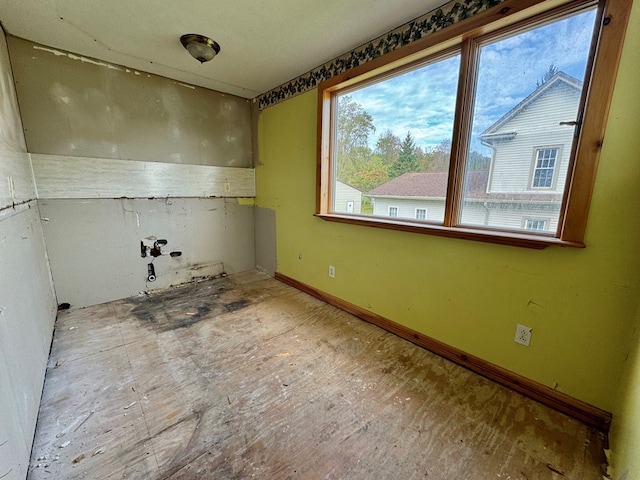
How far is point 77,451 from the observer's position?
1169mm

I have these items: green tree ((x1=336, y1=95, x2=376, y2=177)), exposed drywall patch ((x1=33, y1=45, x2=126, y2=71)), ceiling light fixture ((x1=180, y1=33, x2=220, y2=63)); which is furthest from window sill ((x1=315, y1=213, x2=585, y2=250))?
exposed drywall patch ((x1=33, y1=45, x2=126, y2=71))

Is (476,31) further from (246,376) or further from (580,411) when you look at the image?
(246,376)

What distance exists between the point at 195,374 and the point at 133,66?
2.78 meters

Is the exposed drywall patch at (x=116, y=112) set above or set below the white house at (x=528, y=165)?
above

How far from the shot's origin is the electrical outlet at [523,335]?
1.50 m

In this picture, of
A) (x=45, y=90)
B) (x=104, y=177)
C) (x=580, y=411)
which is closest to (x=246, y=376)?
(x=580, y=411)

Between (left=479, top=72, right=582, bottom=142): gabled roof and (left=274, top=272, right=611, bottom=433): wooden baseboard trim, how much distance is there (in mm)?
1395

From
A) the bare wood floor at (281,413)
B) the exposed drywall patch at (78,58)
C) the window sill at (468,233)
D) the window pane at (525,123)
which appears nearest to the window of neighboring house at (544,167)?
the window pane at (525,123)

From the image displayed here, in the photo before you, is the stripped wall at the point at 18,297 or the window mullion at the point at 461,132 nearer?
the stripped wall at the point at 18,297

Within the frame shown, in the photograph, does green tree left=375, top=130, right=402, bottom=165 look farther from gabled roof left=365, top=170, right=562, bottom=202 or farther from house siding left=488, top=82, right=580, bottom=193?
house siding left=488, top=82, right=580, bottom=193

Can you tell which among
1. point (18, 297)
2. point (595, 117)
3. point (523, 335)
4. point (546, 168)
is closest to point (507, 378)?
point (523, 335)

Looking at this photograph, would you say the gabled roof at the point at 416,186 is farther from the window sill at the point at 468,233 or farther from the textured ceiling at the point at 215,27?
the textured ceiling at the point at 215,27

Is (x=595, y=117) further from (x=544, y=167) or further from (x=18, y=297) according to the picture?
(x=18, y=297)

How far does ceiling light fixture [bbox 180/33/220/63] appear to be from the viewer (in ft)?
6.39
